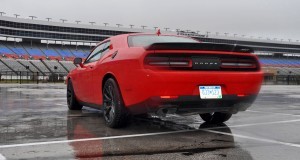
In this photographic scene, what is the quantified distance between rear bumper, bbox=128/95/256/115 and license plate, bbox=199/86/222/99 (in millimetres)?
53

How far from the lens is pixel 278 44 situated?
116m

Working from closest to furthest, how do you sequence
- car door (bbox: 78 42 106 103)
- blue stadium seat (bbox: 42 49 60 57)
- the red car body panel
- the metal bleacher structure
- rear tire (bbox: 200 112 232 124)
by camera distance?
the red car body panel → rear tire (bbox: 200 112 232 124) → car door (bbox: 78 42 106 103) → the metal bleacher structure → blue stadium seat (bbox: 42 49 60 57)

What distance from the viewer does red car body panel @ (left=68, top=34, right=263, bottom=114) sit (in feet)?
17.1

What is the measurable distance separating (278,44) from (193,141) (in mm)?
117386

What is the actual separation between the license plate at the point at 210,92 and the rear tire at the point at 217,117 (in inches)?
47.9

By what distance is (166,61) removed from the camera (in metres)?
5.30

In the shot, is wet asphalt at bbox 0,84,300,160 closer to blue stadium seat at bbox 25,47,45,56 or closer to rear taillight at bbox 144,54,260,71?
rear taillight at bbox 144,54,260,71

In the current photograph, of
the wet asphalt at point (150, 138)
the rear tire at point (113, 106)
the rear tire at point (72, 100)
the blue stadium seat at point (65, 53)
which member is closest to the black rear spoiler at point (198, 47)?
the rear tire at point (113, 106)

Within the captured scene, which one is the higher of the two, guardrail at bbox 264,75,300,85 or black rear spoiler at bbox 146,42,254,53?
black rear spoiler at bbox 146,42,254,53

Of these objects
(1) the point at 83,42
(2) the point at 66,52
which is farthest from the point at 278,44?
(2) the point at 66,52

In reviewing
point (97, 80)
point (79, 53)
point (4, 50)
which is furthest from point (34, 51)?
point (97, 80)

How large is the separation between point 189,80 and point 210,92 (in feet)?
1.25

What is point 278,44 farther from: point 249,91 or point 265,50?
point 249,91

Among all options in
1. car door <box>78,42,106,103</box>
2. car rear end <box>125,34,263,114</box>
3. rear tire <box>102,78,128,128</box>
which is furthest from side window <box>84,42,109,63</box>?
car rear end <box>125,34,263,114</box>
